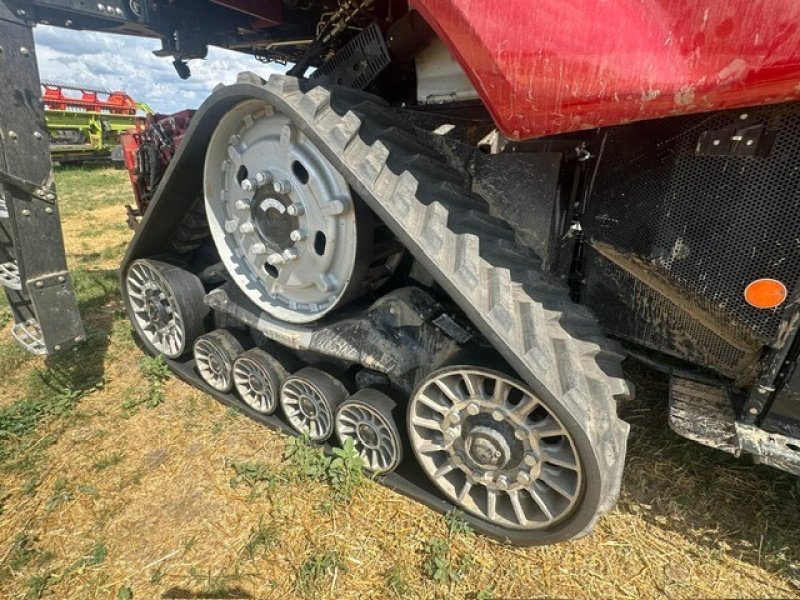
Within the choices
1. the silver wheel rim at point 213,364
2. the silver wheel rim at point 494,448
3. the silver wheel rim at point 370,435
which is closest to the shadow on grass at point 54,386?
the silver wheel rim at point 213,364

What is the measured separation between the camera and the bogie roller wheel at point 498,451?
6.05ft

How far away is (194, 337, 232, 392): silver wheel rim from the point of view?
2900 mm

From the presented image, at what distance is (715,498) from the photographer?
7.52 ft

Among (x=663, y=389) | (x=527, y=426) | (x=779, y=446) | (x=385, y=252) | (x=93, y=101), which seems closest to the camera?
(x=779, y=446)

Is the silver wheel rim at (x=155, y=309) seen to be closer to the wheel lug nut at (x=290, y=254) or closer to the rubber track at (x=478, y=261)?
the wheel lug nut at (x=290, y=254)

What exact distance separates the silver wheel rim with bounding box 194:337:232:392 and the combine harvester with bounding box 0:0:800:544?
0.07 feet

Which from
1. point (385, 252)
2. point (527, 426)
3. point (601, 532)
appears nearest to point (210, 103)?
point (385, 252)

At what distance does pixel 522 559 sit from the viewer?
203cm

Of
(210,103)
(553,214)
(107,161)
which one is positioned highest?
(210,103)

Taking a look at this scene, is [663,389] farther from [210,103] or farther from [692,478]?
[210,103]

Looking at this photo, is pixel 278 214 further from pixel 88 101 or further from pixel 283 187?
pixel 88 101

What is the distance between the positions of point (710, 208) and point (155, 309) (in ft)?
11.0

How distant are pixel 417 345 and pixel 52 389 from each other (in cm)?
279

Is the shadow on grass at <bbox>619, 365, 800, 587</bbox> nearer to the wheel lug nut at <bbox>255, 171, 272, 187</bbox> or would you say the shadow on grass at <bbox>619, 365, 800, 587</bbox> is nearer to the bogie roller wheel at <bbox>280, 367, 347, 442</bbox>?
the bogie roller wheel at <bbox>280, 367, 347, 442</bbox>
